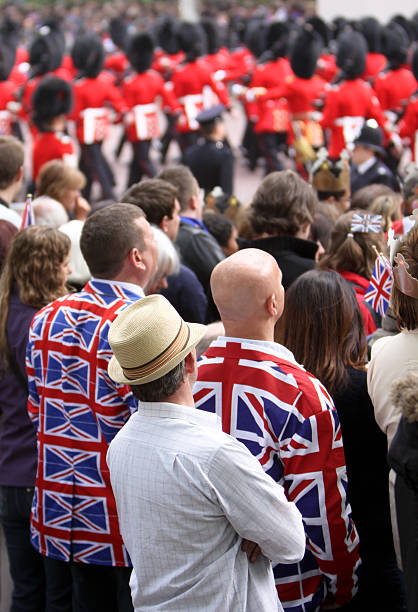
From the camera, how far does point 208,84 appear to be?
1032 centimetres

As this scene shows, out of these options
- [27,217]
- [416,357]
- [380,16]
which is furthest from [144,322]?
[380,16]

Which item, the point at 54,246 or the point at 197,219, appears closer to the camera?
the point at 54,246

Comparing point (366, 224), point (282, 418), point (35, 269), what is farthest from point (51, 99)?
point (282, 418)

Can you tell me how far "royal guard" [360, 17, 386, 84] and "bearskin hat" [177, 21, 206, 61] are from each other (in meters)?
2.03

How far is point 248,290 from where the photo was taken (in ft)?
6.97

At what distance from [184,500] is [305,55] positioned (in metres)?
8.76

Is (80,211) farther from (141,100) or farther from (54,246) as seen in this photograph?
(141,100)

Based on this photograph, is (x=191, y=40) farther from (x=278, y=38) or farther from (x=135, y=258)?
(x=135, y=258)

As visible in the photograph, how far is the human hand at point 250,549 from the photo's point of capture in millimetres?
1772

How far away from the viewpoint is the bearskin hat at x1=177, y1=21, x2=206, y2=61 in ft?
35.3

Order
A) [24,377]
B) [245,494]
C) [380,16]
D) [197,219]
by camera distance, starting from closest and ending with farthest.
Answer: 1. [245,494]
2. [24,377]
3. [197,219]
4. [380,16]

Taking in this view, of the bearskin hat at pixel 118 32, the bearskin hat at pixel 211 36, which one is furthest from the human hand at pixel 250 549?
the bearskin hat at pixel 118 32

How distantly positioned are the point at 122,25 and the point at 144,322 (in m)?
14.2

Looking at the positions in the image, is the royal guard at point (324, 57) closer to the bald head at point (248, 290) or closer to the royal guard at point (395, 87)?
the royal guard at point (395, 87)
